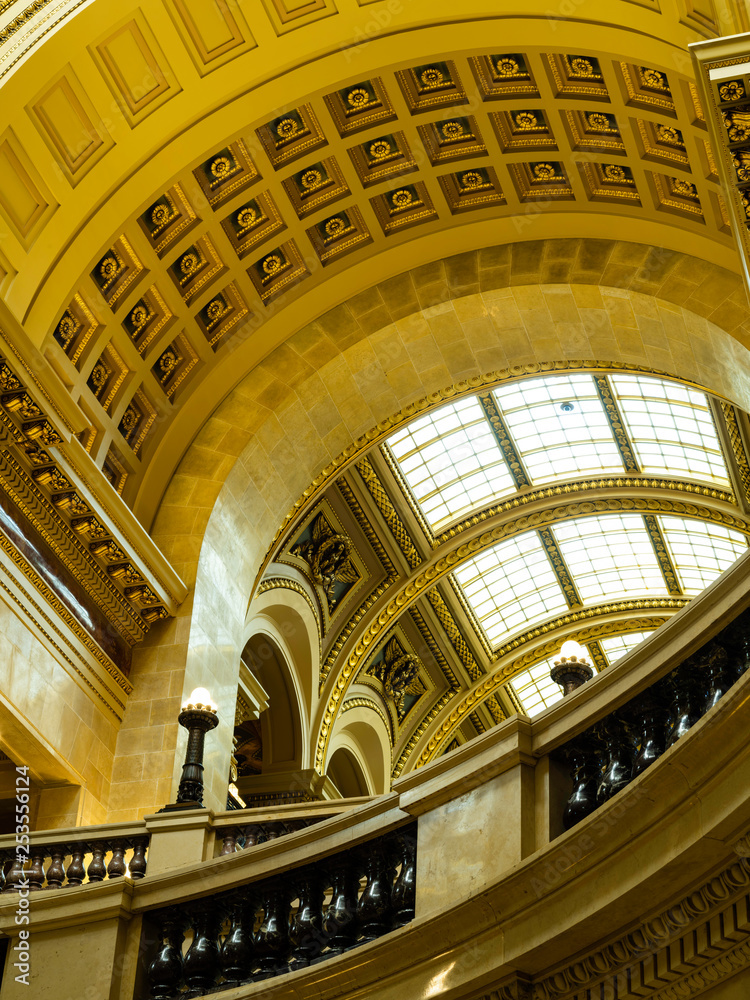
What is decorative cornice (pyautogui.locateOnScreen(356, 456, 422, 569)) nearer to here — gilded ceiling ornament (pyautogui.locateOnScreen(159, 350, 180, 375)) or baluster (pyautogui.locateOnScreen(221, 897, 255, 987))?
gilded ceiling ornament (pyautogui.locateOnScreen(159, 350, 180, 375))

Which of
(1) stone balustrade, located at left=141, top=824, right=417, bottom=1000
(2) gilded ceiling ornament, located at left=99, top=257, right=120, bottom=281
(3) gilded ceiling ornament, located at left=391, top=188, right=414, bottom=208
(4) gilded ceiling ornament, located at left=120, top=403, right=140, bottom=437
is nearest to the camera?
(1) stone balustrade, located at left=141, top=824, right=417, bottom=1000

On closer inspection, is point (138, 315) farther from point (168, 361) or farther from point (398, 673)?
point (398, 673)

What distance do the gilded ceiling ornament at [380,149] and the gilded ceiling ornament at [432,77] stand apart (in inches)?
35.5

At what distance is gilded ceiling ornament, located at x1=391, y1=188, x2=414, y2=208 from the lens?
14344 millimetres

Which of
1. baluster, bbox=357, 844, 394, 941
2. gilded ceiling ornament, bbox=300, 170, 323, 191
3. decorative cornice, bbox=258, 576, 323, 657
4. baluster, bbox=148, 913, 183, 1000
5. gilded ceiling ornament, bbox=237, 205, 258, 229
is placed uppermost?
gilded ceiling ornament, bbox=300, 170, 323, 191

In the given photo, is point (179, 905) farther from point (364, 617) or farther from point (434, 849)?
point (364, 617)

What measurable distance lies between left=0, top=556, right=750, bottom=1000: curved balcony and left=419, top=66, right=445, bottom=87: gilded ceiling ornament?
8.80 meters

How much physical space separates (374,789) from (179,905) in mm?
14441

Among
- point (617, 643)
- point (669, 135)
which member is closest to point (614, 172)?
point (669, 135)

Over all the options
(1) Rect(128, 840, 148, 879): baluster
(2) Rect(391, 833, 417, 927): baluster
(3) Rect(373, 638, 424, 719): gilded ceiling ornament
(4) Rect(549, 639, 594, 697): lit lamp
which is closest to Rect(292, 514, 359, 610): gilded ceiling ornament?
(3) Rect(373, 638, 424, 719): gilded ceiling ornament

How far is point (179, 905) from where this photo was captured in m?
6.45

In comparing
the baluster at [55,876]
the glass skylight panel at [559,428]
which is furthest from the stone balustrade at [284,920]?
the glass skylight panel at [559,428]

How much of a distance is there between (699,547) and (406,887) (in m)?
16.7

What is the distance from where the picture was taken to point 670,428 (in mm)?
18531
